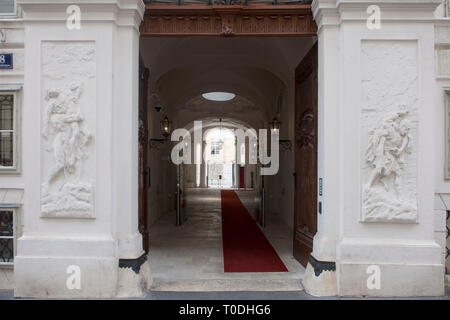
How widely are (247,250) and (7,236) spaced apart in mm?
4172

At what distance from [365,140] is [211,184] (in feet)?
85.2

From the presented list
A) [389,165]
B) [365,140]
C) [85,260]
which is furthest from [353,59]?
[85,260]

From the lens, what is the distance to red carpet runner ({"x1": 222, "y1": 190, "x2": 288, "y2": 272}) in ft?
18.1

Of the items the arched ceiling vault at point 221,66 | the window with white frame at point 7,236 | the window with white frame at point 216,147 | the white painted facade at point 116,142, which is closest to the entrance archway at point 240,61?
the arched ceiling vault at point 221,66

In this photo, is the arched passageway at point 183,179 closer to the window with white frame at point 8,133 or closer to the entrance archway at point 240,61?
the entrance archway at point 240,61

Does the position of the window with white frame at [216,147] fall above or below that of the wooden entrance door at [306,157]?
above

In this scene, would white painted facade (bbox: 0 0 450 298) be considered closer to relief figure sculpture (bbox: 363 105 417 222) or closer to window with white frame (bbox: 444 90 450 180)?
relief figure sculpture (bbox: 363 105 417 222)

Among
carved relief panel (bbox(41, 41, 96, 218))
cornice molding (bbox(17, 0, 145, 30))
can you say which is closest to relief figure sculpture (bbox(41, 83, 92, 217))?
carved relief panel (bbox(41, 41, 96, 218))

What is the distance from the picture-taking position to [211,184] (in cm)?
2995

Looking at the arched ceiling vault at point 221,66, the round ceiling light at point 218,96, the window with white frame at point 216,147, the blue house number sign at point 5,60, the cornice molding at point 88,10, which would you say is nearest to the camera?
the cornice molding at point 88,10

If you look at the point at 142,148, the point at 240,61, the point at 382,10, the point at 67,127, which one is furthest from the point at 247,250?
the point at 240,61

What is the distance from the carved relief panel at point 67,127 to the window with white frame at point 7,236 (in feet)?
2.67

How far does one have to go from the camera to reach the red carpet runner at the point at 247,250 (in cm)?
553

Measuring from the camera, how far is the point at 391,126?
4.25 metres
